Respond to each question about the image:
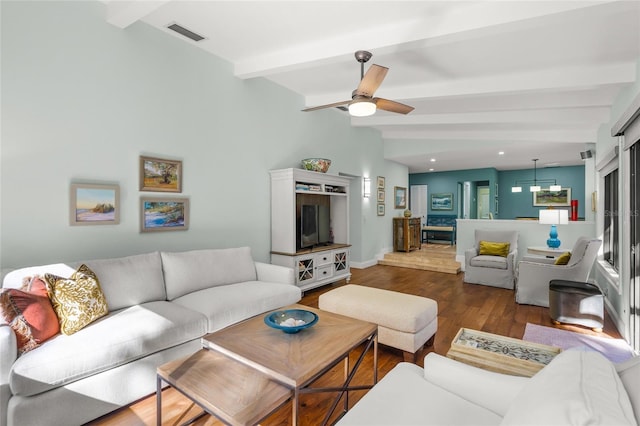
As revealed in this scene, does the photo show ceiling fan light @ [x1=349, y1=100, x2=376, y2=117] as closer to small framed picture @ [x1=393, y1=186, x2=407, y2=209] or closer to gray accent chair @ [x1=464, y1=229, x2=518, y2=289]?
gray accent chair @ [x1=464, y1=229, x2=518, y2=289]

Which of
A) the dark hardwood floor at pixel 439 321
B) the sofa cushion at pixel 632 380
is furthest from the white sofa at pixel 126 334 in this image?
the sofa cushion at pixel 632 380

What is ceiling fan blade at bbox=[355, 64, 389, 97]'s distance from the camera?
8.77 ft

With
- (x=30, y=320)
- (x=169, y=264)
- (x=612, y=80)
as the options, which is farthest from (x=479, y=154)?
(x=30, y=320)

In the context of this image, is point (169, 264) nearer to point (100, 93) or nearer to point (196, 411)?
point (196, 411)

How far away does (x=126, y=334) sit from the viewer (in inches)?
82.7

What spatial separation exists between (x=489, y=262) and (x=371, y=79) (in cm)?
390

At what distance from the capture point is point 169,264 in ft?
10.0

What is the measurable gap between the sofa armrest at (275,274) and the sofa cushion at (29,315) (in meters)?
1.93

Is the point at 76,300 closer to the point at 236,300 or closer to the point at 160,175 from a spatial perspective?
the point at 236,300

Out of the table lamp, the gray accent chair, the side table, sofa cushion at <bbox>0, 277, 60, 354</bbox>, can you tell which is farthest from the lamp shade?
sofa cushion at <bbox>0, 277, 60, 354</bbox>

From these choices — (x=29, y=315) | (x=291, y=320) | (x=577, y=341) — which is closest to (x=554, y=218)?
(x=577, y=341)

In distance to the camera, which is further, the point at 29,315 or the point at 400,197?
the point at 400,197

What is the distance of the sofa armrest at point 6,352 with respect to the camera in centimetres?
170

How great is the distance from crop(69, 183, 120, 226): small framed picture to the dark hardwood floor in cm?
163
